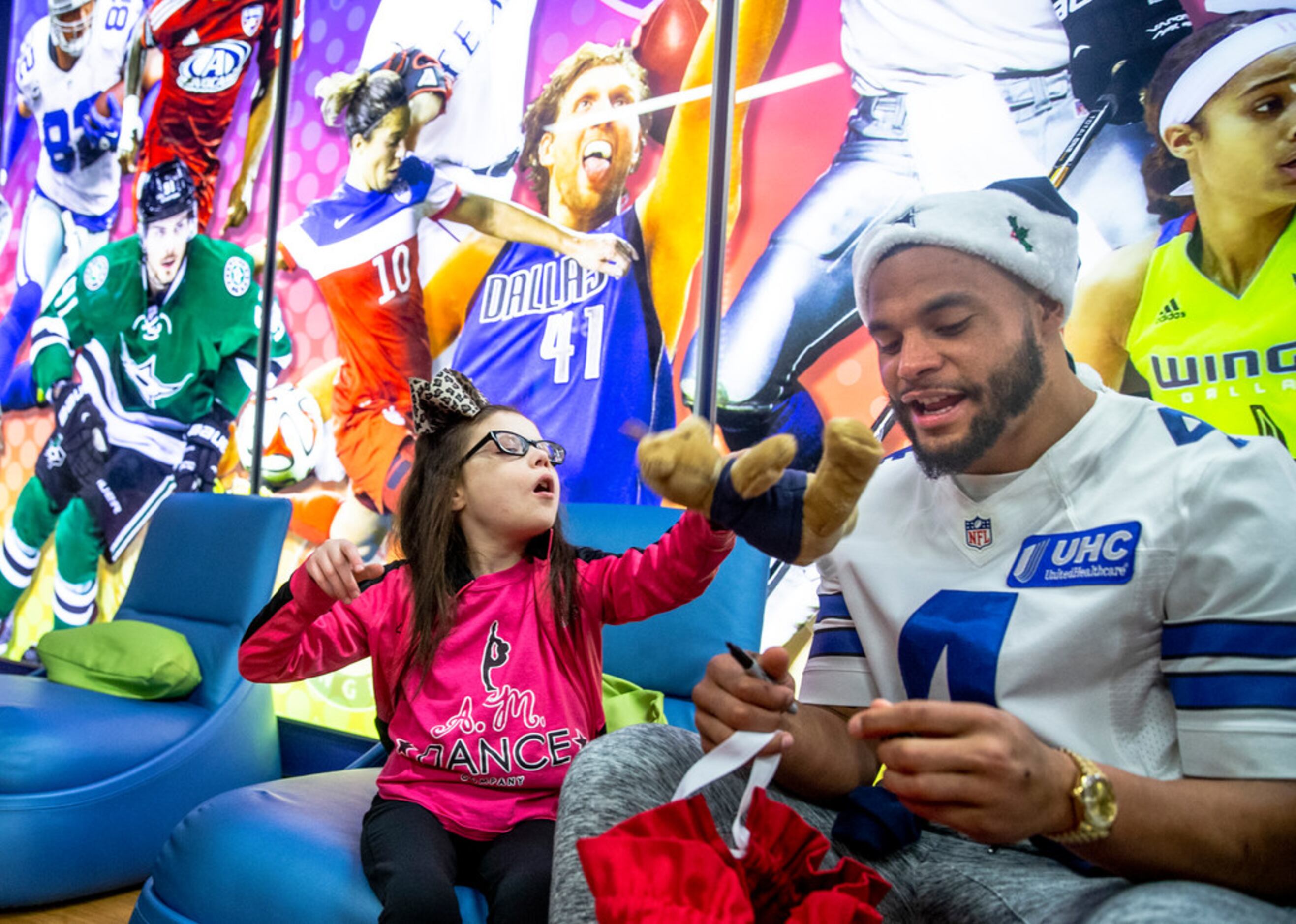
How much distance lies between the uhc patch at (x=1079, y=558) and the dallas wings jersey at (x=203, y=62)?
3.42 meters

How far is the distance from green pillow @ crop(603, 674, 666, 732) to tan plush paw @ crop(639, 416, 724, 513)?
Answer: 0.78 meters

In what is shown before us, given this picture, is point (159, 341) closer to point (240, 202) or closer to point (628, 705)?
point (240, 202)

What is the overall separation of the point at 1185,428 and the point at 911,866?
1.66 feet

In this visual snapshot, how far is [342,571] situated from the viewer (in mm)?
1262

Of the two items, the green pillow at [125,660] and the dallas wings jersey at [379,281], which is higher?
the dallas wings jersey at [379,281]

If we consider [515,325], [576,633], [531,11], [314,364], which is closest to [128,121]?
[314,364]

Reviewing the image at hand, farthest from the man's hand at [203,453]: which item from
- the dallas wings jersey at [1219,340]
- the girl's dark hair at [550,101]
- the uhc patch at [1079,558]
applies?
the uhc patch at [1079,558]

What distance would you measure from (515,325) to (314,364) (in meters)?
0.92

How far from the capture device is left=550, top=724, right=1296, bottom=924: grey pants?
0.62 m

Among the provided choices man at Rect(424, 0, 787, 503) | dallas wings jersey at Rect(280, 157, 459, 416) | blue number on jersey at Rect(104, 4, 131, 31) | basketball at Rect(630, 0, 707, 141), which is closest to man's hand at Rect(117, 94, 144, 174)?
blue number on jersey at Rect(104, 4, 131, 31)

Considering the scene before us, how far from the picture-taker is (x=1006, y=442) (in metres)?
0.91

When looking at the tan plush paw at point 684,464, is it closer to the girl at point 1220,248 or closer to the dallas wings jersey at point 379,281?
the girl at point 1220,248

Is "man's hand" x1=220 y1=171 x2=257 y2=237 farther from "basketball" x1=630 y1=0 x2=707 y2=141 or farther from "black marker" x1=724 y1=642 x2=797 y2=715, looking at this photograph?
"black marker" x1=724 y1=642 x2=797 y2=715

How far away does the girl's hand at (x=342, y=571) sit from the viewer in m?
1.26
